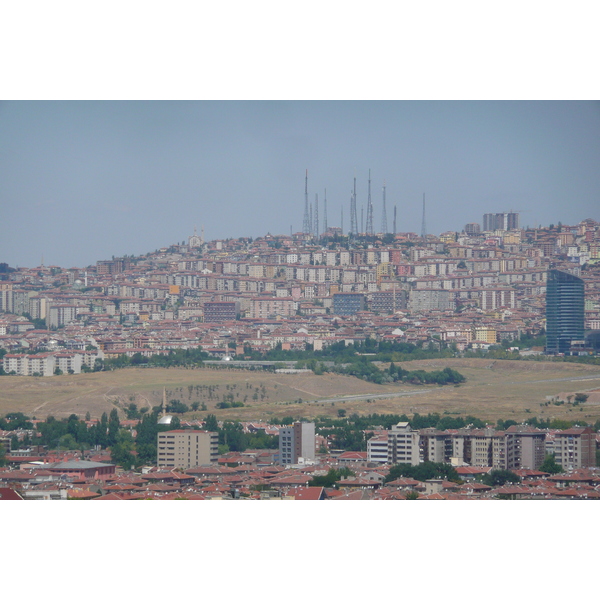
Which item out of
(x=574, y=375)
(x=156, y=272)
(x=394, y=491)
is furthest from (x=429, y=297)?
(x=394, y=491)

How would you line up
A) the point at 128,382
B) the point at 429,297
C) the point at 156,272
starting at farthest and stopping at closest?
the point at 156,272 → the point at 429,297 → the point at 128,382

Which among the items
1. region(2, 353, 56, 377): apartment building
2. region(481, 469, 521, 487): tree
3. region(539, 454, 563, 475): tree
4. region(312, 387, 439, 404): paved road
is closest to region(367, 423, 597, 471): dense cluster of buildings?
region(539, 454, 563, 475): tree

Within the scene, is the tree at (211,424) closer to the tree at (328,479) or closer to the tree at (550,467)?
the tree at (328,479)

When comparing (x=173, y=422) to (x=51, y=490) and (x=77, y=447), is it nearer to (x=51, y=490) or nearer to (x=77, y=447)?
(x=77, y=447)

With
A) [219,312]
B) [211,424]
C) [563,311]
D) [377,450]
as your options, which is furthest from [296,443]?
[219,312]

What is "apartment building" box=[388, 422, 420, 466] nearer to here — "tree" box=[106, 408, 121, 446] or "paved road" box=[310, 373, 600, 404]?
"tree" box=[106, 408, 121, 446]

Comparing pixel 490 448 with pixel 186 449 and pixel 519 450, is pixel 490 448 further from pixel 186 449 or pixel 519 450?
pixel 186 449

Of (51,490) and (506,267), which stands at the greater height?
(506,267)

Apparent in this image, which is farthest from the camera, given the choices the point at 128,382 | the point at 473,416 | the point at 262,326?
the point at 262,326
